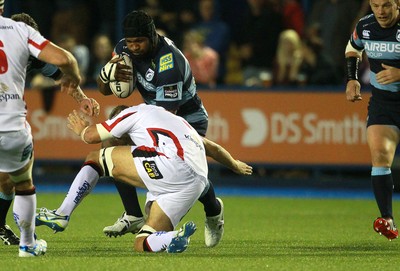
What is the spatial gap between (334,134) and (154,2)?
386 centimetres

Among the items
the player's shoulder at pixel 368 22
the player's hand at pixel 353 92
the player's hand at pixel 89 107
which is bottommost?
the player's hand at pixel 353 92

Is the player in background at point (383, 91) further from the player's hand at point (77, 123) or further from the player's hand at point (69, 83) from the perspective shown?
the player's hand at point (69, 83)

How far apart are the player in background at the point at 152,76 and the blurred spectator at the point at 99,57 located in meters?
7.09

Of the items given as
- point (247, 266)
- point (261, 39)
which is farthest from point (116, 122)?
Result: point (261, 39)

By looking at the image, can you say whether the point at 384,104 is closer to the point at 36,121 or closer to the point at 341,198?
the point at 341,198

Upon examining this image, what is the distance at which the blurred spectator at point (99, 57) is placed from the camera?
54.1ft

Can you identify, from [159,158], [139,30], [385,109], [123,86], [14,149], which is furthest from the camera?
[385,109]

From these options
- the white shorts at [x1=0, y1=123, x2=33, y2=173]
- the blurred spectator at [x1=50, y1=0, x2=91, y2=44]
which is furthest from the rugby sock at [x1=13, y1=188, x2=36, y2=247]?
the blurred spectator at [x1=50, y1=0, x2=91, y2=44]

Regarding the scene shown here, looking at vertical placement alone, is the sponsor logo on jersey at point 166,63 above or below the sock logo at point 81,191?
above

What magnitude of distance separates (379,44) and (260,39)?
6.59 meters

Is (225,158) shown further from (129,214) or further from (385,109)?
(385,109)

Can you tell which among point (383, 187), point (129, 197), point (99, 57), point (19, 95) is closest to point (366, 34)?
point (383, 187)

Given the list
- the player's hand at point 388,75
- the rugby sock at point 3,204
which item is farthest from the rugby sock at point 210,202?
the player's hand at point 388,75

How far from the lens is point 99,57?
16.6 metres
